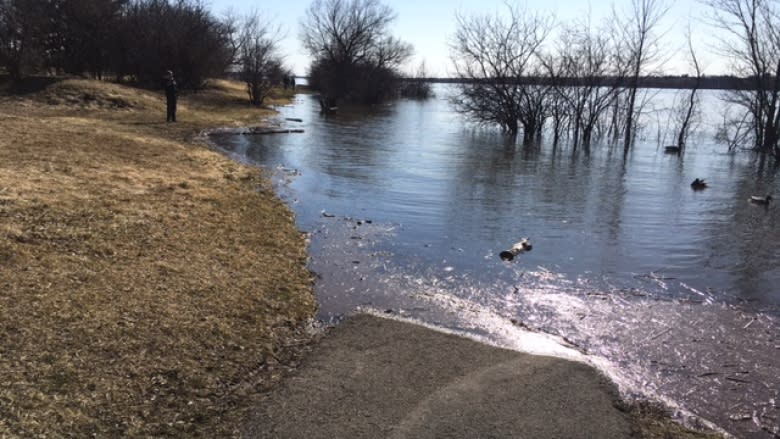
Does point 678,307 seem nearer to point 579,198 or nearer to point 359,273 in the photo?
point 359,273

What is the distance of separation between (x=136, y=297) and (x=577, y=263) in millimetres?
5658

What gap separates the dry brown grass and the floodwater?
856mm

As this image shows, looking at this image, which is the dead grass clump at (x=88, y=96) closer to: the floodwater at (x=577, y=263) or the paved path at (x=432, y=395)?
the floodwater at (x=577, y=263)

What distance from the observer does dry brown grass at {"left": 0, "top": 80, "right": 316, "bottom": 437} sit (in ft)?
12.3

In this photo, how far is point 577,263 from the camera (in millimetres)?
8250

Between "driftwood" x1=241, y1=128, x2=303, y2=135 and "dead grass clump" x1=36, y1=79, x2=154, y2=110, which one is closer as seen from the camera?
"driftwood" x1=241, y1=128, x2=303, y2=135

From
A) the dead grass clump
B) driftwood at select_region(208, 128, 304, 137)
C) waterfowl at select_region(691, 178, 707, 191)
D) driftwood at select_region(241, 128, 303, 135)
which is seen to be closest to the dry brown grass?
driftwood at select_region(208, 128, 304, 137)

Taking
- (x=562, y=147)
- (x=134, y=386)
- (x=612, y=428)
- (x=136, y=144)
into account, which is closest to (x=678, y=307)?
(x=612, y=428)

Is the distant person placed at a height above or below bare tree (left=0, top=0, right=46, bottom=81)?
below

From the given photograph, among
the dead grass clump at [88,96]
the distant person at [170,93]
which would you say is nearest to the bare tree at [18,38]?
the dead grass clump at [88,96]

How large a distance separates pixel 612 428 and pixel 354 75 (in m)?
60.6

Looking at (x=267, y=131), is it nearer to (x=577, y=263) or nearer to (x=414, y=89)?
(x=577, y=263)

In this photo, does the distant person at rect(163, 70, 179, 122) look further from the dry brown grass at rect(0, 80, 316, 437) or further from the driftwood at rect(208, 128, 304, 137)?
the dry brown grass at rect(0, 80, 316, 437)

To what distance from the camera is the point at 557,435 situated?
3846 millimetres
